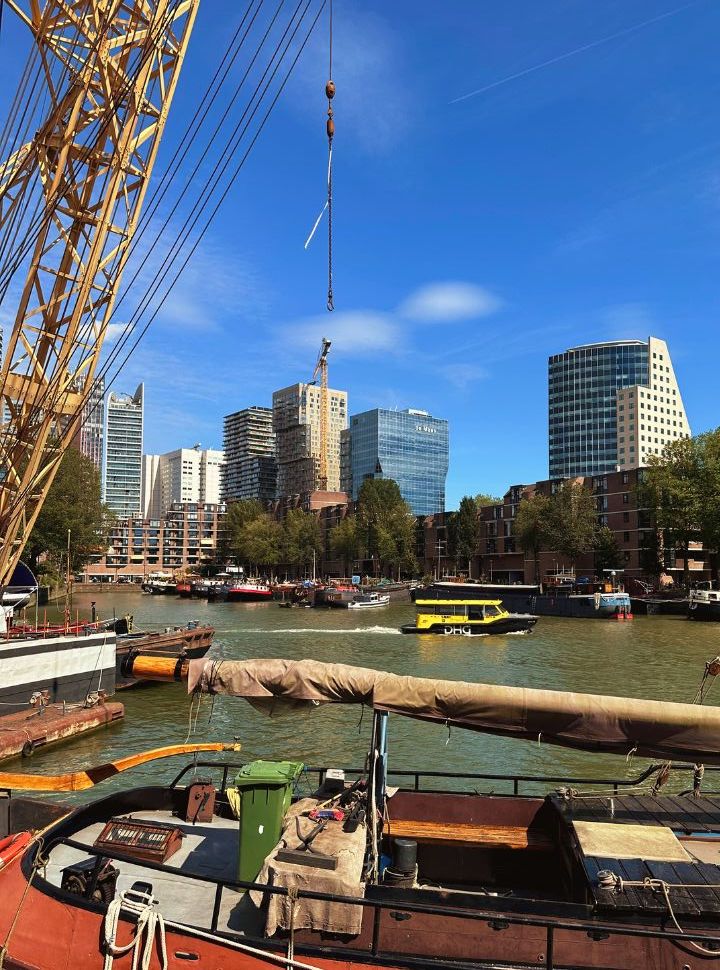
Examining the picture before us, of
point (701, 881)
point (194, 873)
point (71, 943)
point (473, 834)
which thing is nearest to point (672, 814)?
point (701, 881)

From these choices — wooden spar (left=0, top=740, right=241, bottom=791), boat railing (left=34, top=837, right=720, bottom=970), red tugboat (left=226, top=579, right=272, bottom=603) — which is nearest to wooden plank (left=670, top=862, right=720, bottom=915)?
boat railing (left=34, top=837, right=720, bottom=970)

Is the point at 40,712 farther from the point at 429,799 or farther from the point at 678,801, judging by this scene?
the point at 678,801

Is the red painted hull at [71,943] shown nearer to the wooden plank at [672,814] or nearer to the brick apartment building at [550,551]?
the wooden plank at [672,814]

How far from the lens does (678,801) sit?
31.9ft

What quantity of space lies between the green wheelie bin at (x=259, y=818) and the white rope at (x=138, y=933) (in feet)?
3.84

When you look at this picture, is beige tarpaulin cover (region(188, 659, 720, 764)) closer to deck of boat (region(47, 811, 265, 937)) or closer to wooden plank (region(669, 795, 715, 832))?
wooden plank (region(669, 795, 715, 832))

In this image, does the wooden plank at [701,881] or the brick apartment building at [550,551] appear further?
the brick apartment building at [550,551]

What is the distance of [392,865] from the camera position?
8203mm

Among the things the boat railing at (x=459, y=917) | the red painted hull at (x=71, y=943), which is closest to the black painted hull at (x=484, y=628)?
the red painted hull at (x=71, y=943)

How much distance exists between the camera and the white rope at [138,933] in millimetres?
7125

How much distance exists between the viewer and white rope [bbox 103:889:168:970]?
23.4ft

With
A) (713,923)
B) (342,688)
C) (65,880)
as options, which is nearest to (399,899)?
(342,688)

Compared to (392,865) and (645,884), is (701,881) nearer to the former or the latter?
(645,884)

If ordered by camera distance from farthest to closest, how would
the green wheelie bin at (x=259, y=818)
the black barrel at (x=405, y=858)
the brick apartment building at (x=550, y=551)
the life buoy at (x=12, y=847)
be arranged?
the brick apartment building at (x=550, y=551), the life buoy at (x=12, y=847), the green wheelie bin at (x=259, y=818), the black barrel at (x=405, y=858)
